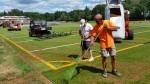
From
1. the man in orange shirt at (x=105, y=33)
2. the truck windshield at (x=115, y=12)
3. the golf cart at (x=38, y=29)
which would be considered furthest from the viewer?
the golf cart at (x=38, y=29)

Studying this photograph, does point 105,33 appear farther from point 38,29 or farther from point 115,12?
point 38,29

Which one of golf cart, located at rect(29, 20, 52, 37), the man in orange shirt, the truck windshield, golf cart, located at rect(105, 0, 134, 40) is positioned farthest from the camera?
golf cart, located at rect(29, 20, 52, 37)

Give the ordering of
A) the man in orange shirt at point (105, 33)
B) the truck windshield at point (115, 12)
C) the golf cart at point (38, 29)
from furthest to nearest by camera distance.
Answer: the golf cart at point (38, 29) → the truck windshield at point (115, 12) → the man in orange shirt at point (105, 33)

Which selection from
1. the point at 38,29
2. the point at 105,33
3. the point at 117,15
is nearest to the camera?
the point at 105,33

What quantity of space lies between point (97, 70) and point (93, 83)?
1.67 metres

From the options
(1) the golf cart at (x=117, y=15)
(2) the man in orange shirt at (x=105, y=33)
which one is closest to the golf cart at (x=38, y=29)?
(1) the golf cart at (x=117, y=15)

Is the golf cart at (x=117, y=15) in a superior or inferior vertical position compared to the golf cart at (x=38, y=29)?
superior

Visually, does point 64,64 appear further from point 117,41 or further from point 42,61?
point 117,41

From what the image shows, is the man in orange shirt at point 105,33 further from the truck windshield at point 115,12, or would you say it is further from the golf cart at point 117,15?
the truck windshield at point 115,12

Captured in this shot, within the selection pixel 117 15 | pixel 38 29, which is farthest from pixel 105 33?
pixel 38 29

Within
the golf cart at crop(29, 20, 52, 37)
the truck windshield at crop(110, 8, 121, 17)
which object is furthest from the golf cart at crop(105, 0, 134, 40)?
the golf cart at crop(29, 20, 52, 37)

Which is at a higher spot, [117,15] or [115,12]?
[115,12]

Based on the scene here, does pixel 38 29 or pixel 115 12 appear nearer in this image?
pixel 115 12

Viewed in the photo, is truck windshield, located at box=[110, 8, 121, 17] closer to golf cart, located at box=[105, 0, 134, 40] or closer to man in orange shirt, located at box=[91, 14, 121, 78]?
golf cart, located at box=[105, 0, 134, 40]
